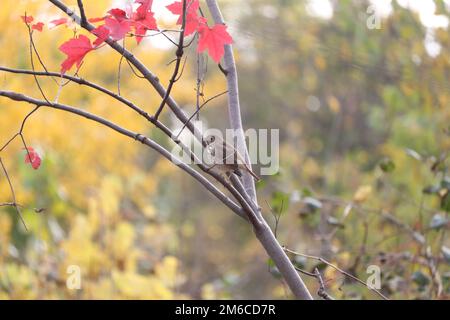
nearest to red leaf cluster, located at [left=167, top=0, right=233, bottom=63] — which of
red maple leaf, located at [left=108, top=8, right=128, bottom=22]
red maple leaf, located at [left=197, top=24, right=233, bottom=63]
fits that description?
red maple leaf, located at [left=197, top=24, right=233, bottom=63]

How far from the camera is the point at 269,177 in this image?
596cm

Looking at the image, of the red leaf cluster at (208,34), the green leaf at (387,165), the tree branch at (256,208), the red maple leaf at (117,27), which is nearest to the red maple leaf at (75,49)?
the red maple leaf at (117,27)

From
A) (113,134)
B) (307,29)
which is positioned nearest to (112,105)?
(113,134)

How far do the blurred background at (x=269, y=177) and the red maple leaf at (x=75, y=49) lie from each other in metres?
0.53

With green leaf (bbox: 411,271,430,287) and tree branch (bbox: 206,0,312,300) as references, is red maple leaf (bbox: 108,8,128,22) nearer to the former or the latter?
tree branch (bbox: 206,0,312,300)

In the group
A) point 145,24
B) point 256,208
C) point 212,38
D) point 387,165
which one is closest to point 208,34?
point 212,38

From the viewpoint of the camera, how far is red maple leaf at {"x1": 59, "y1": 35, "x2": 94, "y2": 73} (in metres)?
1.30

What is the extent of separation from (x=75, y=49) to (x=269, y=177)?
4723 mm

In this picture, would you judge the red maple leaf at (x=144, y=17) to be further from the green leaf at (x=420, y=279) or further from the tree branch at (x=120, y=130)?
the green leaf at (x=420, y=279)

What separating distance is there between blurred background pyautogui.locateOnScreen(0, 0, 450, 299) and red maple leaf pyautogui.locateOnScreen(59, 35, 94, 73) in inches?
20.9

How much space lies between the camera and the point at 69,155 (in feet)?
18.3

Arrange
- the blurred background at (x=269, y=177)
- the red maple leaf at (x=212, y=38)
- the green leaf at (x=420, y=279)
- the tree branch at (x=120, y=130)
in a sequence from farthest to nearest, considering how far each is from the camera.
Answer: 1. the blurred background at (x=269, y=177)
2. the green leaf at (x=420, y=279)
3. the red maple leaf at (x=212, y=38)
4. the tree branch at (x=120, y=130)

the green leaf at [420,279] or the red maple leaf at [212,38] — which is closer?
the red maple leaf at [212,38]

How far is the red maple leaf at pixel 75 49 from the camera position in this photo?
1300mm
